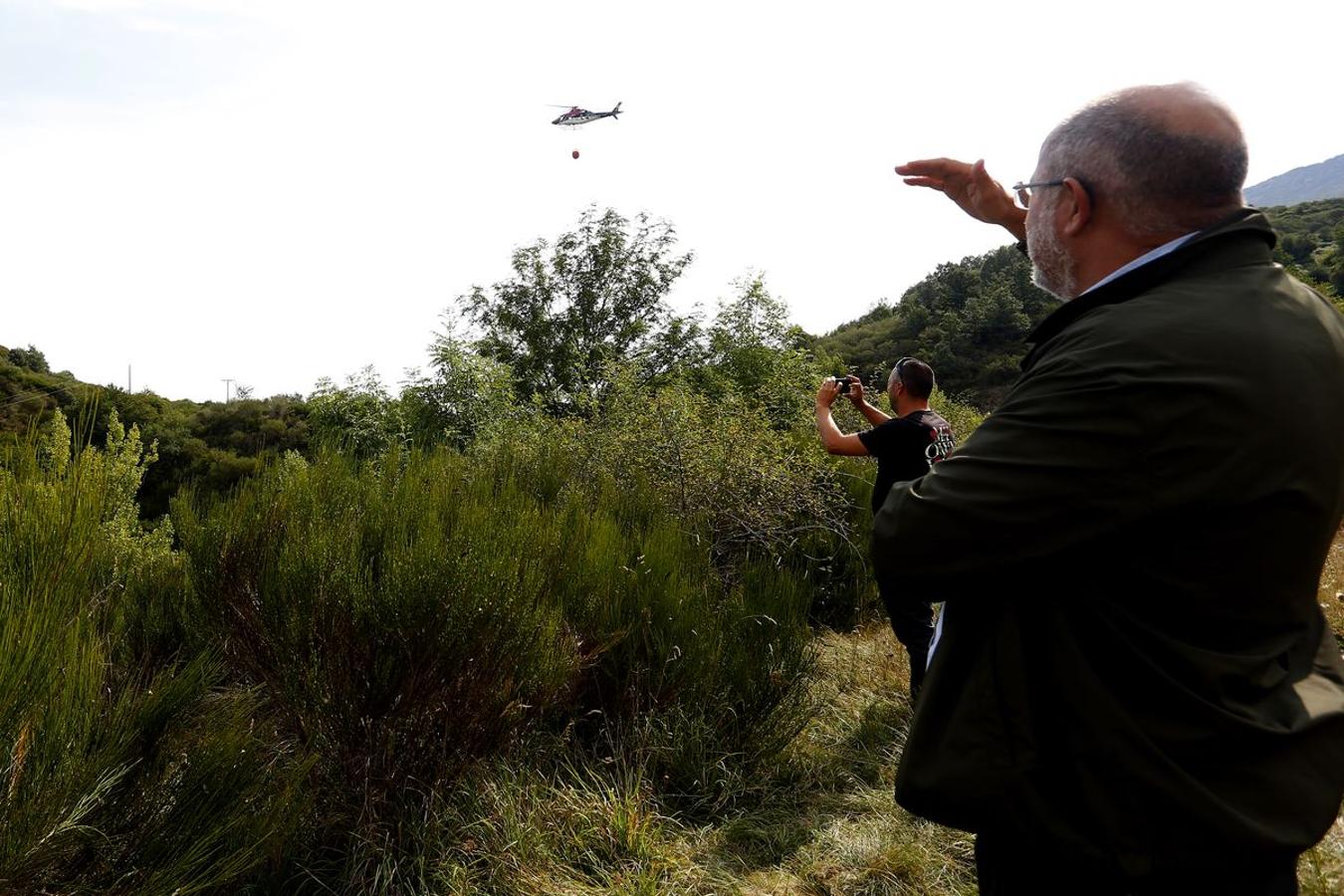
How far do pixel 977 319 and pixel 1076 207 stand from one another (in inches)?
1502

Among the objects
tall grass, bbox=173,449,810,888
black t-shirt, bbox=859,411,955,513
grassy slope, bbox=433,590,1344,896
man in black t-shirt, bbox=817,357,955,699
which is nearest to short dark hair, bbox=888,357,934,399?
man in black t-shirt, bbox=817,357,955,699

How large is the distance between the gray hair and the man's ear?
1 centimetres

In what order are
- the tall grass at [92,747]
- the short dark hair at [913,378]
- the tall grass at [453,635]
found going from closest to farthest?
the tall grass at [92,747] → the tall grass at [453,635] → the short dark hair at [913,378]

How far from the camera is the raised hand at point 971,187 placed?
1.94 m

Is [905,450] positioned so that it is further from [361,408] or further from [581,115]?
[361,408]

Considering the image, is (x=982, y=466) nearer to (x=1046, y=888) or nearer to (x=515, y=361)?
(x=1046, y=888)

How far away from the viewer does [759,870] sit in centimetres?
347

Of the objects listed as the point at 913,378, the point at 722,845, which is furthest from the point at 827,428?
the point at 722,845

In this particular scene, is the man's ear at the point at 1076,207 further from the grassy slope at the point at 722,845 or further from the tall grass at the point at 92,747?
the grassy slope at the point at 722,845

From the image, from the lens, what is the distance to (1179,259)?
54.6 inches

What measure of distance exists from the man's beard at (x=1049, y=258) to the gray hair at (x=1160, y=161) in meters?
0.10

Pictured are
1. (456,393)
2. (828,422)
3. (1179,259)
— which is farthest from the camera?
(456,393)

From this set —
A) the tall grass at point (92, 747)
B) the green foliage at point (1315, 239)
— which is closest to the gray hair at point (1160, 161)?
the tall grass at point (92, 747)

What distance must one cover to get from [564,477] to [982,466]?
453 cm
